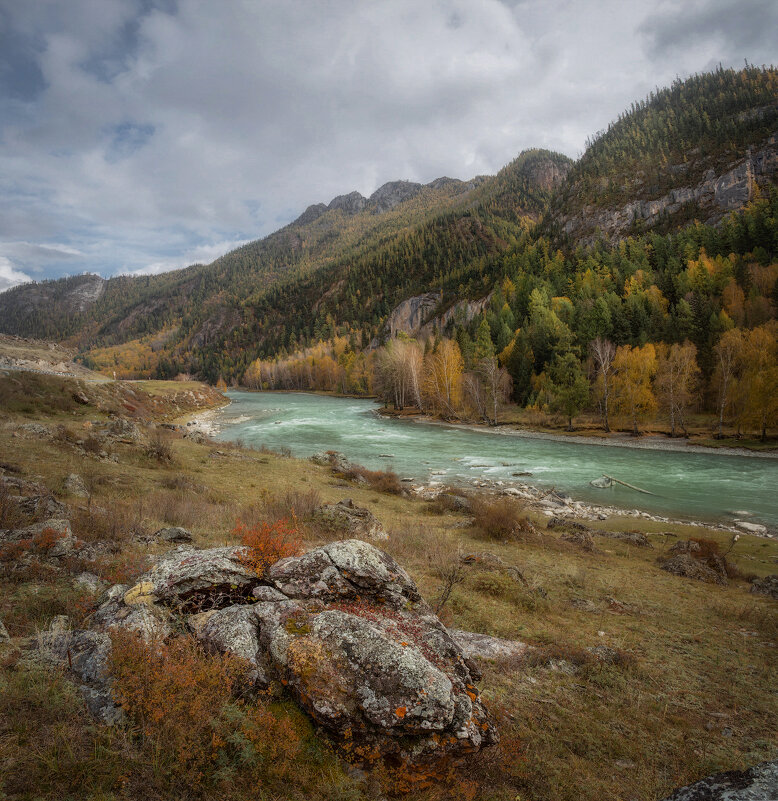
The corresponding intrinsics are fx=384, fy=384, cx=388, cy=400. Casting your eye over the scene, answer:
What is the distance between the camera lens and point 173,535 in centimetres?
1034

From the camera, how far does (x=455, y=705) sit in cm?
447

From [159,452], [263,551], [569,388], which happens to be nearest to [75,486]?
[159,452]

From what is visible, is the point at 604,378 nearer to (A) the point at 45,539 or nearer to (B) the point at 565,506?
(B) the point at 565,506

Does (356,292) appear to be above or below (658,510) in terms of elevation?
above

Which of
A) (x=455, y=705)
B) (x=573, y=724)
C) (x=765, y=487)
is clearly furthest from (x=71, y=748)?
(x=765, y=487)

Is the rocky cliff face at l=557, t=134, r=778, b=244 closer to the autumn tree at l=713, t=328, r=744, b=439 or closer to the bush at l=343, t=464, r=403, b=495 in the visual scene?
the autumn tree at l=713, t=328, r=744, b=439

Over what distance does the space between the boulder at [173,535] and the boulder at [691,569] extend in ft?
52.5

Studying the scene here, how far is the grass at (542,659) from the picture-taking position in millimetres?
3547

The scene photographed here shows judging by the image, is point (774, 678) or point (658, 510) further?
point (658, 510)

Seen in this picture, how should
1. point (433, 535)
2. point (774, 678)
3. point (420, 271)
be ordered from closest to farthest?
1. point (774, 678)
2. point (433, 535)
3. point (420, 271)

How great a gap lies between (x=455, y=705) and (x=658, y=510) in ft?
79.5

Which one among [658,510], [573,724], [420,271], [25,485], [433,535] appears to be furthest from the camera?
[420,271]

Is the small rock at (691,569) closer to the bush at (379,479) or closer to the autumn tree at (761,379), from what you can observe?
the bush at (379,479)

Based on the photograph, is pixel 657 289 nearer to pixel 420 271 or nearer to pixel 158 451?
pixel 158 451
